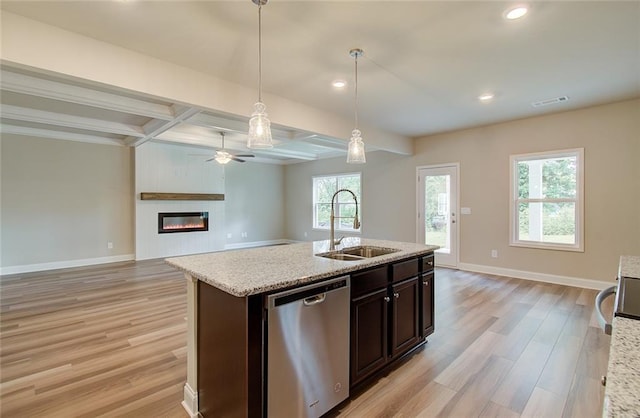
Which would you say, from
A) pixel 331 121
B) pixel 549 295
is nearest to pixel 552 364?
pixel 549 295

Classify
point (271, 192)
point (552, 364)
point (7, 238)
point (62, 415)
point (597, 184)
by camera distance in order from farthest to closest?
point (271, 192) < point (7, 238) < point (597, 184) < point (552, 364) < point (62, 415)

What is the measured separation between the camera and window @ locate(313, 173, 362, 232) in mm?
8055

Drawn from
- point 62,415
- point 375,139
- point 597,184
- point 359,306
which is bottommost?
point 62,415

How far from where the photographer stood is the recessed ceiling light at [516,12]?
7.27 ft

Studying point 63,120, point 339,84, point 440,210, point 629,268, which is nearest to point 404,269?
point 629,268

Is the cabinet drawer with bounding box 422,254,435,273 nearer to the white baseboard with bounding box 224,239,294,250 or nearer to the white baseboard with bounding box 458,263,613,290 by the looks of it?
the white baseboard with bounding box 458,263,613,290

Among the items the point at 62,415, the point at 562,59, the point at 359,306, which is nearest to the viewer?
the point at 62,415

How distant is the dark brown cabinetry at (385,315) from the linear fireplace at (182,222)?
6360 mm

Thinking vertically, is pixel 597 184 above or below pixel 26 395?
above

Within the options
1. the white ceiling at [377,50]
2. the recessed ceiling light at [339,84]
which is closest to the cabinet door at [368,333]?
the white ceiling at [377,50]

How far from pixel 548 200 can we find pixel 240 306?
211 inches

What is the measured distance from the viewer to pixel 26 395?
208 cm

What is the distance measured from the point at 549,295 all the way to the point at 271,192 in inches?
292

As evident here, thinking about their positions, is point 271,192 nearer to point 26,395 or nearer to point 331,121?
point 331,121
